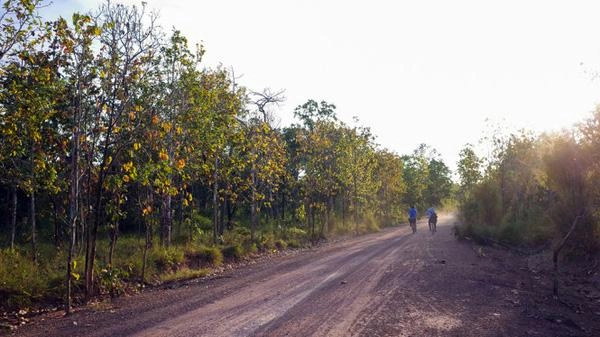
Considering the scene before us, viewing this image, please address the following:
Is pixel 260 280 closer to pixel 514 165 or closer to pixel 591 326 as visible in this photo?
pixel 591 326

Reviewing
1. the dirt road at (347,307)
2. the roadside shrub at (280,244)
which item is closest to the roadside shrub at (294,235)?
the roadside shrub at (280,244)

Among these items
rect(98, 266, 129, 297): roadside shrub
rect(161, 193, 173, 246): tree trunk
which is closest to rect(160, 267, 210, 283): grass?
rect(98, 266, 129, 297): roadside shrub

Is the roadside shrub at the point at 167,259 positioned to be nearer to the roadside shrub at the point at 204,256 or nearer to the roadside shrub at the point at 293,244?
the roadside shrub at the point at 204,256

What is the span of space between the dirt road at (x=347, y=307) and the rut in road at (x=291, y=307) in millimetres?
17

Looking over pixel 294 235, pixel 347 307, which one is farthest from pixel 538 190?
pixel 347 307

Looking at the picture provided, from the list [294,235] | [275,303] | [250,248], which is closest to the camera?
[275,303]

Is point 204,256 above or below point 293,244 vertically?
above

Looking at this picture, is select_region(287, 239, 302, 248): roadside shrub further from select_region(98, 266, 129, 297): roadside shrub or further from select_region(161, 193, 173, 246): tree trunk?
select_region(98, 266, 129, 297): roadside shrub

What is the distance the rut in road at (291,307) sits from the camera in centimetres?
782

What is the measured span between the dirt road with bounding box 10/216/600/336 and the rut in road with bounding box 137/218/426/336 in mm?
17

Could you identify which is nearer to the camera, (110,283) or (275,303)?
(275,303)

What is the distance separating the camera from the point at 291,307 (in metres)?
9.43

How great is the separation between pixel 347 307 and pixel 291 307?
1.04 metres

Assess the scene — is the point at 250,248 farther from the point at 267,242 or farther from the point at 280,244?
the point at 280,244
